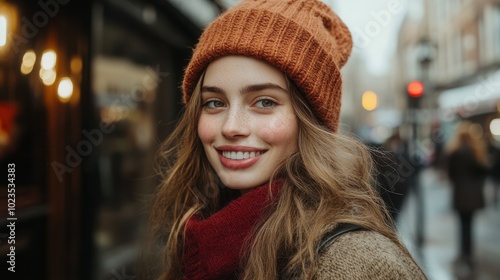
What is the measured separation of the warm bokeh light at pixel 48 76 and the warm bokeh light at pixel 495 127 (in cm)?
1802

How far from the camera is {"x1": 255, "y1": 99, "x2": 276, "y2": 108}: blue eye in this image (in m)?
1.84

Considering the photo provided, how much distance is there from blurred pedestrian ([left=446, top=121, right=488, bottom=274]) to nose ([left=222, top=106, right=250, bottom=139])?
6874mm

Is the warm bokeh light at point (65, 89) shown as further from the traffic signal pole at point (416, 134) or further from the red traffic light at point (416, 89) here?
the red traffic light at point (416, 89)

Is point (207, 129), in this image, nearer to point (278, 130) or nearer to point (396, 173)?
point (278, 130)

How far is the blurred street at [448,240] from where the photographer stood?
7.19 m

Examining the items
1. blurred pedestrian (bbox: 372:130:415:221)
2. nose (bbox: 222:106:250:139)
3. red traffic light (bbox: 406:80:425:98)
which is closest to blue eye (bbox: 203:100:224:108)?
nose (bbox: 222:106:250:139)

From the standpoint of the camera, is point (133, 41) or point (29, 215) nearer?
point (29, 215)

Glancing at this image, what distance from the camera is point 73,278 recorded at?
13.3 feet

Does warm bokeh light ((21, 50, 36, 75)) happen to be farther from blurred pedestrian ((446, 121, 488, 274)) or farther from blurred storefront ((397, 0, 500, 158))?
blurred storefront ((397, 0, 500, 158))

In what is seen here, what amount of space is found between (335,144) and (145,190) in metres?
5.17

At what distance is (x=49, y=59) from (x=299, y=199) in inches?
114

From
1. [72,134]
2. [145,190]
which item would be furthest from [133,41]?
[72,134]

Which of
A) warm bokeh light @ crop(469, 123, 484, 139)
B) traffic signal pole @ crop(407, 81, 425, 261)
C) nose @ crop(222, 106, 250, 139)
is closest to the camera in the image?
nose @ crop(222, 106, 250, 139)

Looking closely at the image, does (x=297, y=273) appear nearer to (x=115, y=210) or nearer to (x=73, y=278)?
(x=73, y=278)
